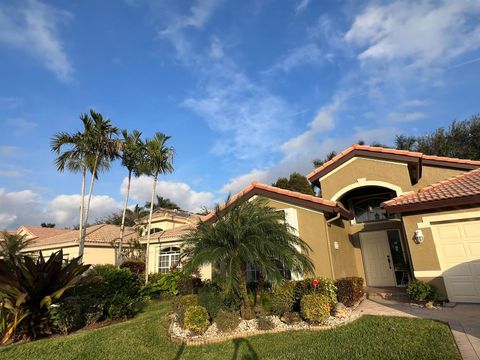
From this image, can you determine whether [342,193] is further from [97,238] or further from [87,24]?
[97,238]

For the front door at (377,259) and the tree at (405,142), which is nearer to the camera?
the front door at (377,259)

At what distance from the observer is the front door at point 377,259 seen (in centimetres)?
1376

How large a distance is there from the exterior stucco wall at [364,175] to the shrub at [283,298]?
6.37 metres

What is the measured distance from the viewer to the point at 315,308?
324 inches

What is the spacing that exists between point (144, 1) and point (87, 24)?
8.52 ft

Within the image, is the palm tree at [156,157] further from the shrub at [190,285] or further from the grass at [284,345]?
the grass at [284,345]

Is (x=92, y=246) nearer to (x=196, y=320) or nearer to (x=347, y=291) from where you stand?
(x=196, y=320)

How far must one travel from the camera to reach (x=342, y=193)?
46.7 ft

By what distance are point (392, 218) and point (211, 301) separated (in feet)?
32.3

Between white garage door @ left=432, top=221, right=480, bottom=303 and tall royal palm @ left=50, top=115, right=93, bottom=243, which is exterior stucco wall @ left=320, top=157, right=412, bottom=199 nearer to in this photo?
white garage door @ left=432, top=221, right=480, bottom=303

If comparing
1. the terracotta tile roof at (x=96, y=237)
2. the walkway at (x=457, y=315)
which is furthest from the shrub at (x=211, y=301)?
the terracotta tile roof at (x=96, y=237)

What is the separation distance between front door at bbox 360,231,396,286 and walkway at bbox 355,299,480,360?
128 inches

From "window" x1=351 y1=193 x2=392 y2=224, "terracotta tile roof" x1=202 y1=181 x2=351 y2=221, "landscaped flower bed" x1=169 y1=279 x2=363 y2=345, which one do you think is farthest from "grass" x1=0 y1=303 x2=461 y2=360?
"window" x1=351 y1=193 x2=392 y2=224

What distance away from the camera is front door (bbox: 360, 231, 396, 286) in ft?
45.1
